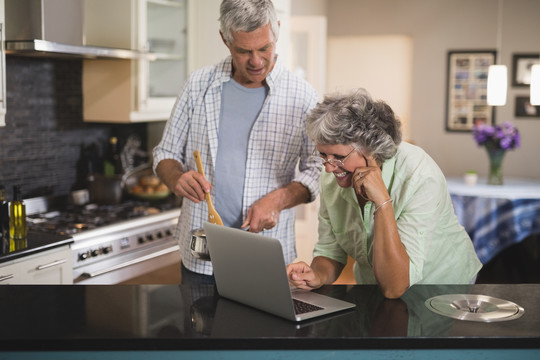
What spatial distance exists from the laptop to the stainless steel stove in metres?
1.69

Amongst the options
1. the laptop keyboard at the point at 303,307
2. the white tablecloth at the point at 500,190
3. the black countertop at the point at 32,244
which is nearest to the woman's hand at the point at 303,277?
the laptop keyboard at the point at 303,307

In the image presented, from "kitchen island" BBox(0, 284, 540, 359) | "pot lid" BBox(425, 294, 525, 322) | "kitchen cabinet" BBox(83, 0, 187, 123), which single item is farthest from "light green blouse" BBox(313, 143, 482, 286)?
"kitchen cabinet" BBox(83, 0, 187, 123)

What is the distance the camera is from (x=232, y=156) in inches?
98.8

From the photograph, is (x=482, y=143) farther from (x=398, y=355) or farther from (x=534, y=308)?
(x=398, y=355)

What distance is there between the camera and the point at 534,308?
1.80m

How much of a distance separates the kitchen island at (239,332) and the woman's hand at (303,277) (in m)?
0.21

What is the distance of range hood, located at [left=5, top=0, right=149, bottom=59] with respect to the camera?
322cm

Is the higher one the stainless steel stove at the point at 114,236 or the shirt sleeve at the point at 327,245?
the shirt sleeve at the point at 327,245

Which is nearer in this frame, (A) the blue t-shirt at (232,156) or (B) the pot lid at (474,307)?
(B) the pot lid at (474,307)

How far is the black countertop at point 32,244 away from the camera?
2.87 m

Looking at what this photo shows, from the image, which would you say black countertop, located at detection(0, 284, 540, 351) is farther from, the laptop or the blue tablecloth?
the blue tablecloth

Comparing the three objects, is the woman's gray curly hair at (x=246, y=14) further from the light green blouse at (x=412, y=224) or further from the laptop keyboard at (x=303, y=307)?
the laptop keyboard at (x=303, y=307)

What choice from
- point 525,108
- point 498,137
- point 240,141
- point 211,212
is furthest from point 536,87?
point 211,212

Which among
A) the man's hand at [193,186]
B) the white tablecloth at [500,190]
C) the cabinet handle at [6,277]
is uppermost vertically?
the man's hand at [193,186]
